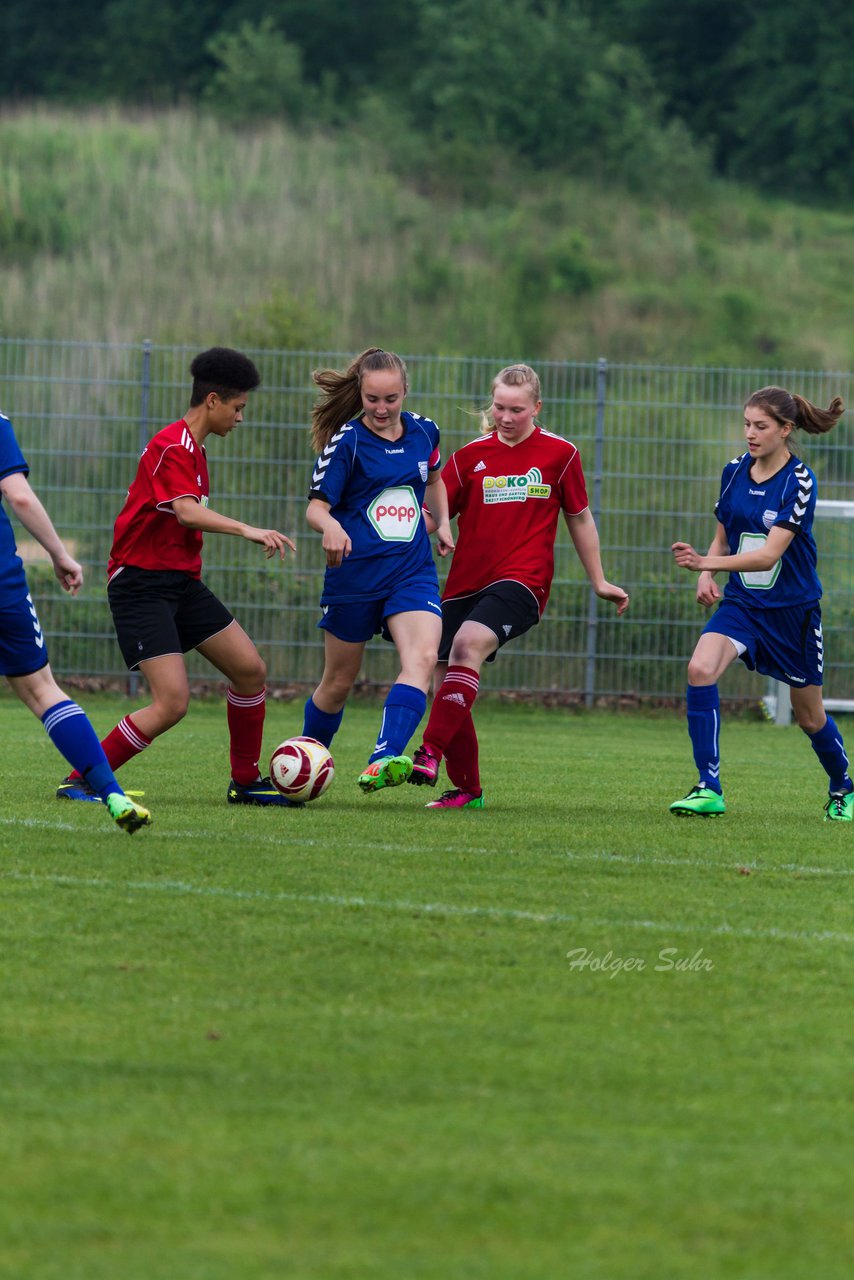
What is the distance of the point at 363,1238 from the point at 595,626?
11.6 m

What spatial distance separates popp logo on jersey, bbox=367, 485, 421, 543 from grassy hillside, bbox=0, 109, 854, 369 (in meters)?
20.2

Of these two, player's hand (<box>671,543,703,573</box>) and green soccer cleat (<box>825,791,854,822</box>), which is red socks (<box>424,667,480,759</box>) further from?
green soccer cleat (<box>825,791,854,822</box>)

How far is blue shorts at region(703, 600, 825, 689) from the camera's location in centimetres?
782

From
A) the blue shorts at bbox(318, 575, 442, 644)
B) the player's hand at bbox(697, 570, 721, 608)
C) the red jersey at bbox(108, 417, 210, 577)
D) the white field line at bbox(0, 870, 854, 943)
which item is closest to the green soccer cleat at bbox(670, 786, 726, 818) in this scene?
the player's hand at bbox(697, 570, 721, 608)

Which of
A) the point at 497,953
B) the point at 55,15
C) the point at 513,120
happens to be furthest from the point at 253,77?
the point at 497,953

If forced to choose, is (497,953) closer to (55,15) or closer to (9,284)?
(9,284)

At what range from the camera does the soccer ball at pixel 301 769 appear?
763 centimetres

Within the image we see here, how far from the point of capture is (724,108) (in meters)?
48.1

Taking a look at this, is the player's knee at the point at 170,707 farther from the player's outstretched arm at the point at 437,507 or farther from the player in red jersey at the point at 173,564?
the player's outstretched arm at the point at 437,507

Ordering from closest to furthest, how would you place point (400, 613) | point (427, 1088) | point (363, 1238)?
1. point (363, 1238)
2. point (427, 1088)
3. point (400, 613)

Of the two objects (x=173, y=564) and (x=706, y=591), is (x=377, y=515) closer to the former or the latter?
(x=173, y=564)

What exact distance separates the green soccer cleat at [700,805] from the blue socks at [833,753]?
477 millimetres

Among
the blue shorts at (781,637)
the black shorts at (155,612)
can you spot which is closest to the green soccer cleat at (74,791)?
the black shorts at (155,612)

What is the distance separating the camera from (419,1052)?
12.9 feet
